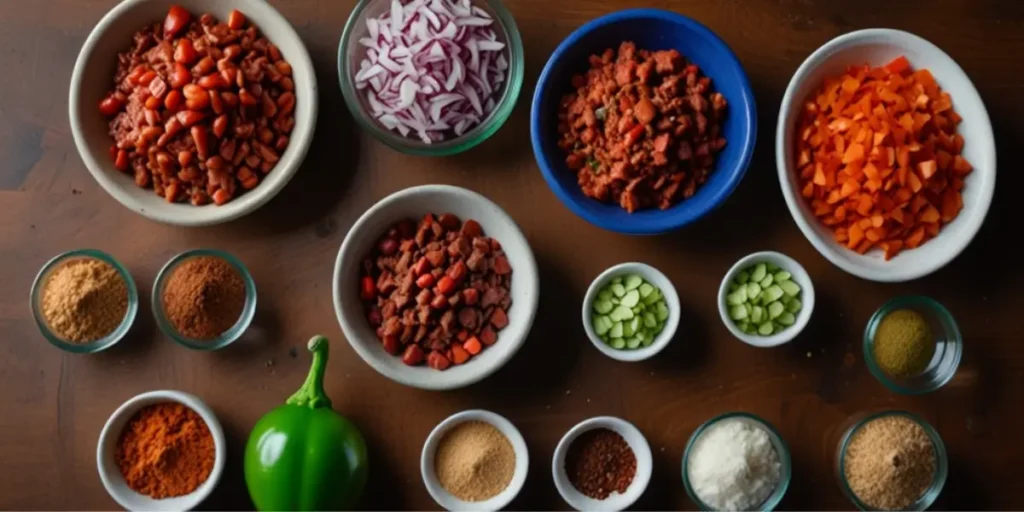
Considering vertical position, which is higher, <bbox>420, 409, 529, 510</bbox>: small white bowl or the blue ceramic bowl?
the blue ceramic bowl

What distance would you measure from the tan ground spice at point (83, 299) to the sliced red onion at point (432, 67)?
64 cm

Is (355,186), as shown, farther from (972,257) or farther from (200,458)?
(972,257)

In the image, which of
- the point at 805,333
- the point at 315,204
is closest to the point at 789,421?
the point at 805,333

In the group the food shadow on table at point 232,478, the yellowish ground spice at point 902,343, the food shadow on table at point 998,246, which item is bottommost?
the food shadow on table at point 232,478

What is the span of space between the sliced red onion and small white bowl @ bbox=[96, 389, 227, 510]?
0.69 m

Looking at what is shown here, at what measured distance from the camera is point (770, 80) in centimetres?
174

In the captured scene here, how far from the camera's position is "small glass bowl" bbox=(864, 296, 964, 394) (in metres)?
1.64

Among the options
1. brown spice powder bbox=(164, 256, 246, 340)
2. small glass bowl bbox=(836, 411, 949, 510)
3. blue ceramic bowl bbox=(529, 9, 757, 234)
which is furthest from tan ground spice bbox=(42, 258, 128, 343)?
small glass bowl bbox=(836, 411, 949, 510)

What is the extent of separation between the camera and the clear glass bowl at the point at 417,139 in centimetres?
163

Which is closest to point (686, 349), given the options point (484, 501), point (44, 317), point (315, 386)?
point (484, 501)

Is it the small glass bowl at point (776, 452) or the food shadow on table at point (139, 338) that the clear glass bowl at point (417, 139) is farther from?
→ the small glass bowl at point (776, 452)

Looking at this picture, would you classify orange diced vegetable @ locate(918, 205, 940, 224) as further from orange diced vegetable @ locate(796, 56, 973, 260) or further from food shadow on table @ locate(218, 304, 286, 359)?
food shadow on table @ locate(218, 304, 286, 359)

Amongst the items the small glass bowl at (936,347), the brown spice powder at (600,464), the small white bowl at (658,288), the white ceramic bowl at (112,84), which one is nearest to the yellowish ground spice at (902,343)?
the small glass bowl at (936,347)

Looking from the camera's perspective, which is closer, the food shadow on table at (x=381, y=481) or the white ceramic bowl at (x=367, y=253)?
the white ceramic bowl at (x=367, y=253)
